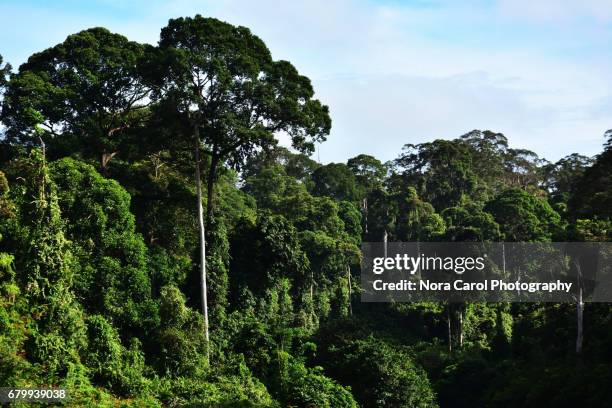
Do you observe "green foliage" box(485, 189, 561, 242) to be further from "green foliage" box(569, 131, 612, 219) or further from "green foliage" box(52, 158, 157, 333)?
"green foliage" box(52, 158, 157, 333)

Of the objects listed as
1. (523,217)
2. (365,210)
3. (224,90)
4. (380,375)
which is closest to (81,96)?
(224,90)

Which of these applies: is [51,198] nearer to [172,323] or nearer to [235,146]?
[172,323]

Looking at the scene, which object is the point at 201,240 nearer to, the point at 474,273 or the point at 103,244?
the point at 103,244

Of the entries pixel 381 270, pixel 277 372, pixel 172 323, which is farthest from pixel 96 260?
pixel 381 270

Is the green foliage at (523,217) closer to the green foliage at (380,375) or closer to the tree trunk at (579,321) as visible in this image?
the tree trunk at (579,321)

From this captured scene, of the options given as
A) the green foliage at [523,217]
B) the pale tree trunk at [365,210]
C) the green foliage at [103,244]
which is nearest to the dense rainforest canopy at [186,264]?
the green foliage at [103,244]

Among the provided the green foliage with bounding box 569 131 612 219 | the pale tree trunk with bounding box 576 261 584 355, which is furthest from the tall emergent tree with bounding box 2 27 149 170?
the pale tree trunk with bounding box 576 261 584 355
